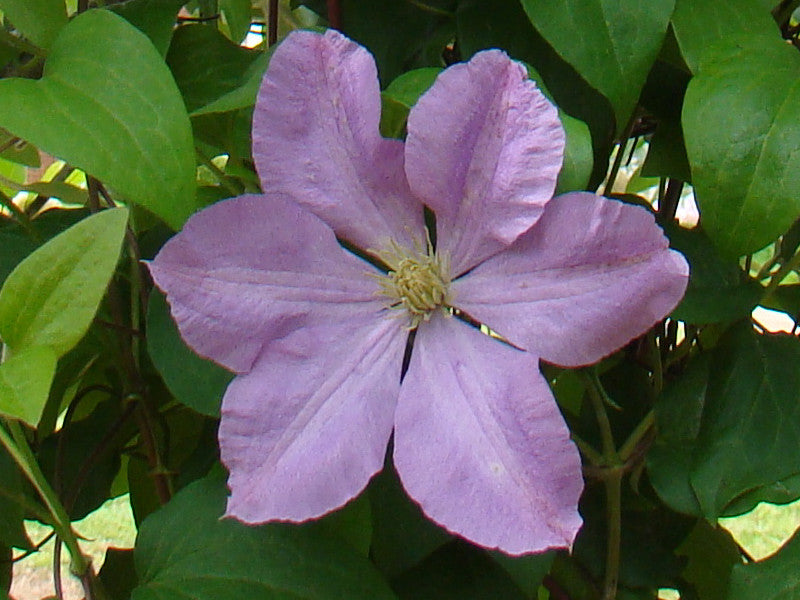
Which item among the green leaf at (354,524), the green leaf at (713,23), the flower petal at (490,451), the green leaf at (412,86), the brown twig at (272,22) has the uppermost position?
the green leaf at (713,23)

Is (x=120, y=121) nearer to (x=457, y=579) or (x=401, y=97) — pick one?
(x=401, y=97)

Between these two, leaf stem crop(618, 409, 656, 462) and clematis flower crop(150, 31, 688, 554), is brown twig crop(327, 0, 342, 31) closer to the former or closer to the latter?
clematis flower crop(150, 31, 688, 554)

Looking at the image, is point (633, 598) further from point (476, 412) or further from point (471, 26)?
point (471, 26)

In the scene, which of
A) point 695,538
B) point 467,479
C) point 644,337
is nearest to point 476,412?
point 467,479

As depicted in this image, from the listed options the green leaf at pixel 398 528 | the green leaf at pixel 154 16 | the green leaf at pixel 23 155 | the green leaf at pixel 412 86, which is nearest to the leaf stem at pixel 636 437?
the green leaf at pixel 398 528

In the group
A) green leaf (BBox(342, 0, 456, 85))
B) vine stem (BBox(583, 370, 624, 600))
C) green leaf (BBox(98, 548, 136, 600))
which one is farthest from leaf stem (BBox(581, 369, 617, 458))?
green leaf (BBox(98, 548, 136, 600))

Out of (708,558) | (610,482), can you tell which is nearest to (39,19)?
(610,482)

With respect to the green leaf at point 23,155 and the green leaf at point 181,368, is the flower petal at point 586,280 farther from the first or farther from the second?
the green leaf at point 23,155
